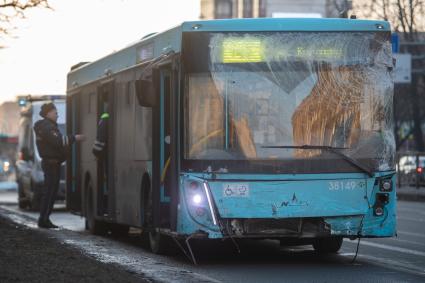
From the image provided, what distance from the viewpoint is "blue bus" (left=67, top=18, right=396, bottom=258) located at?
13172 millimetres

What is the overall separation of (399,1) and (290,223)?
52.4m

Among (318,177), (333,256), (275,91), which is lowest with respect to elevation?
(333,256)

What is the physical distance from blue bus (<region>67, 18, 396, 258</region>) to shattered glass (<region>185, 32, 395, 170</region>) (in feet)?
0.04

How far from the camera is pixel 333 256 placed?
14.7 metres

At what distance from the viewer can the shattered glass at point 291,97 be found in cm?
1321

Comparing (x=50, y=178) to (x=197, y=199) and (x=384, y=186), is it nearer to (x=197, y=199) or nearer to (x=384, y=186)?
→ (x=197, y=199)

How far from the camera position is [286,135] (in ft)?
43.5

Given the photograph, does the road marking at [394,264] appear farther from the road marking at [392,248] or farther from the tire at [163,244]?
the tire at [163,244]

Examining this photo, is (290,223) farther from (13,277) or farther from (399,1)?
(399,1)

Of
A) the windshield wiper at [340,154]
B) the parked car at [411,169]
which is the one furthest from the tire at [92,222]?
the parked car at [411,169]

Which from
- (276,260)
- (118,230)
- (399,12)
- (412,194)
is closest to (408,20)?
(399,12)

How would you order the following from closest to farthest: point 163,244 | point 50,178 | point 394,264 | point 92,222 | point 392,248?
point 394,264 < point 163,244 < point 392,248 < point 92,222 < point 50,178

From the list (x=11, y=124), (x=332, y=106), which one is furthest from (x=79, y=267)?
(x=11, y=124)

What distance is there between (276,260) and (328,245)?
3.43 ft
